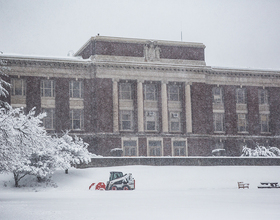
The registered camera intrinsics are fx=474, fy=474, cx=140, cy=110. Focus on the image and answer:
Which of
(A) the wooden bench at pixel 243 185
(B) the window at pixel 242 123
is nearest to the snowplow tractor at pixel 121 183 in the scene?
(A) the wooden bench at pixel 243 185

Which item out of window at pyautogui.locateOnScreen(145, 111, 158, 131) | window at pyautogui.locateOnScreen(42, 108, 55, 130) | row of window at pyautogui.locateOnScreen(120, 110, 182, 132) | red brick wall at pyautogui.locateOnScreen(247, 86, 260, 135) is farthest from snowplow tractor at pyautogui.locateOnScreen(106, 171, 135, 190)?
red brick wall at pyautogui.locateOnScreen(247, 86, 260, 135)

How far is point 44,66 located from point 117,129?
36.3 ft

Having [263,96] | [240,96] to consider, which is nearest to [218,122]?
[240,96]

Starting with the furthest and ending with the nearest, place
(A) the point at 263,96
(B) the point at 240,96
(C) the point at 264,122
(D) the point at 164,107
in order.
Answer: (A) the point at 263,96 → (C) the point at 264,122 → (B) the point at 240,96 → (D) the point at 164,107

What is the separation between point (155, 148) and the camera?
186 feet

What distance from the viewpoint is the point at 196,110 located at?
58.3 m

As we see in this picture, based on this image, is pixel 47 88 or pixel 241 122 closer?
pixel 47 88

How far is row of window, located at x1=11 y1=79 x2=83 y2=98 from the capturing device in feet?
176

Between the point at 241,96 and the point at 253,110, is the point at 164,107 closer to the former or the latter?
the point at 241,96

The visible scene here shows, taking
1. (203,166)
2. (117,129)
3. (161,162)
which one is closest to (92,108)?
(117,129)

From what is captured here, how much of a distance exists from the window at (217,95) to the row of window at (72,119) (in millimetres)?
17333

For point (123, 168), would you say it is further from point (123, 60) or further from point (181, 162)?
point (123, 60)

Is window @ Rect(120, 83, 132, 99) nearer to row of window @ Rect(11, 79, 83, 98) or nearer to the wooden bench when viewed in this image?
row of window @ Rect(11, 79, 83, 98)

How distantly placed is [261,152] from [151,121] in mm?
14073
